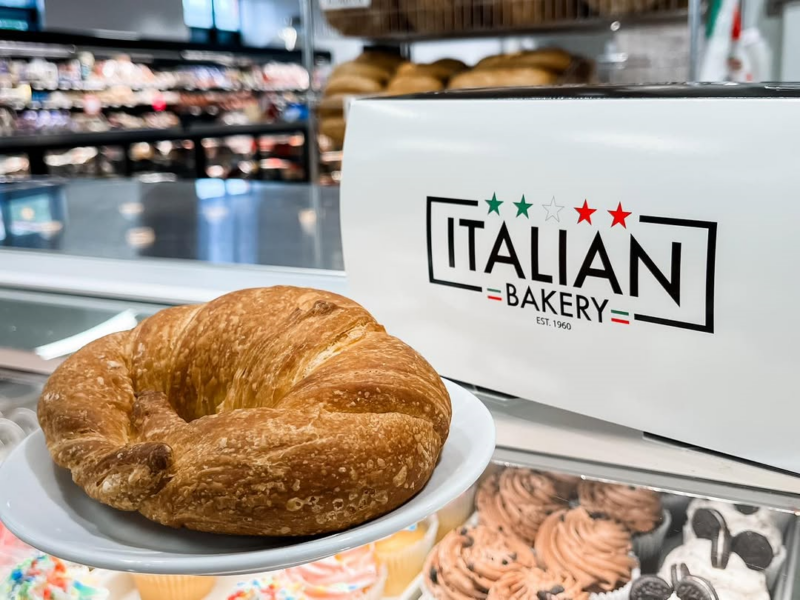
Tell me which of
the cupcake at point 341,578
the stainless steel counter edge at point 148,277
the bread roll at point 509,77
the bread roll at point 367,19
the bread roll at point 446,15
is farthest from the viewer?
the bread roll at point 367,19

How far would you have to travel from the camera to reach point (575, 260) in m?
0.61

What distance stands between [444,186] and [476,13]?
5.79 ft

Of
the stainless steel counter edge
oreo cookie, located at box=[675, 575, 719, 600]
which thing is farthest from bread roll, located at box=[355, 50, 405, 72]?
oreo cookie, located at box=[675, 575, 719, 600]

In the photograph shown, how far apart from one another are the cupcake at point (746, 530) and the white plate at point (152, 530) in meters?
0.19

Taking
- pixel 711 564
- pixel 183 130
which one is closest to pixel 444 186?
pixel 711 564

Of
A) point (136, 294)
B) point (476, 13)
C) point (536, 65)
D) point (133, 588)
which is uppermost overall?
point (476, 13)

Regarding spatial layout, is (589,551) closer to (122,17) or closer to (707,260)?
(707,260)

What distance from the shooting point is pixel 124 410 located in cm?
48

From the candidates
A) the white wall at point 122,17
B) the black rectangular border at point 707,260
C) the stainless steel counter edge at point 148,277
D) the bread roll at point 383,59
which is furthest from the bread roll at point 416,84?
the white wall at point 122,17

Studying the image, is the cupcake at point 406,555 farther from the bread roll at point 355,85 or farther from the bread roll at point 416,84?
the bread roll at point 355,85

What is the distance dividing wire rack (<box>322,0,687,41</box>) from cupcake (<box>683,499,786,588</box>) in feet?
5.75

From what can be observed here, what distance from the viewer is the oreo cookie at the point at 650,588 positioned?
22.2 inches

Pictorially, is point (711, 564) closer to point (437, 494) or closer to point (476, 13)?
point (437, 494)

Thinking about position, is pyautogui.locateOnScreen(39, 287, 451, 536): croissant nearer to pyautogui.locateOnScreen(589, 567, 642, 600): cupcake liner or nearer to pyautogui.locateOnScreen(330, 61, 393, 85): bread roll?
pyautogui.locateOnScreen(589, 567, 642, 600): cupcake liner
